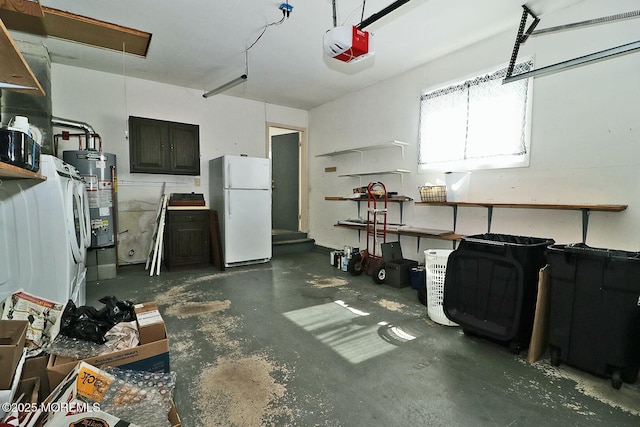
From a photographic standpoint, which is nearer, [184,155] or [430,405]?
[430,405]

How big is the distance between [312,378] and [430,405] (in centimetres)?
73

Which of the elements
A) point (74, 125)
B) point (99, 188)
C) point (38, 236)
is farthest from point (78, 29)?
point (38, 236)

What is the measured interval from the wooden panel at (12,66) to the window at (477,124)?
3852 millimetres

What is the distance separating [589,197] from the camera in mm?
2674

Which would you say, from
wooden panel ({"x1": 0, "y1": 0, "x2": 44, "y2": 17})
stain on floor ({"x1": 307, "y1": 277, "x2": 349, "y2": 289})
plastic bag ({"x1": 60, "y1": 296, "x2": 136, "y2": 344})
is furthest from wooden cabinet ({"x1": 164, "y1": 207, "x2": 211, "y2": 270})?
wooden panel ({"x1": 0, "y1": 0, "x2": 44, "y2": 17})

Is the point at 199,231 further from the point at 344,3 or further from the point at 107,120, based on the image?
the point at 344,3

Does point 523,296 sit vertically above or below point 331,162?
below

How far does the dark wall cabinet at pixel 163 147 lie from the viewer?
4410mm

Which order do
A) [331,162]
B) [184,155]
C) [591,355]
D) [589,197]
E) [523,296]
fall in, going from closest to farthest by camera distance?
[591,355] < [523,296] < [589,197] < [184,155] < [331,162]

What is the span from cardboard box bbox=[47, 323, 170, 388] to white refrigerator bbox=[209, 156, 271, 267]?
2.99 m

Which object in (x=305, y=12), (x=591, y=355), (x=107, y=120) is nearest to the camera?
(x=591, y=355)

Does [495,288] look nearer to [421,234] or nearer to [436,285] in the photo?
[436,285]

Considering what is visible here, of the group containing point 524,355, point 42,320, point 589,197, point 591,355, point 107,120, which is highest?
point 107,120

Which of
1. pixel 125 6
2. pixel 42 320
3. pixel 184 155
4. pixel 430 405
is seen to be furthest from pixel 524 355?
pixel 184 155
